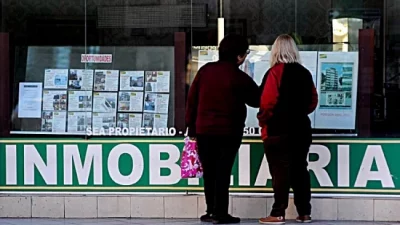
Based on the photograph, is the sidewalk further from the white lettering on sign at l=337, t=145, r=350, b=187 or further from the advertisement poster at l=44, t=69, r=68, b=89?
the advertisement poster at l=44, t=69, r=68, b=89

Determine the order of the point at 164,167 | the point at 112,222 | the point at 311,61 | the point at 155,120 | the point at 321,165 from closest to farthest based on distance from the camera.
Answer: the point at 112,222, the point at 321,165, the point at 164,167, the point at 311,61, the point at 155,120

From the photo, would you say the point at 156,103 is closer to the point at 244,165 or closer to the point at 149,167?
the point at 149,167

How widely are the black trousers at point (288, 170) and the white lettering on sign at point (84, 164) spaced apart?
5.88 feet

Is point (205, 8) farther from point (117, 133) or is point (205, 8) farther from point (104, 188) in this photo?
point (104, 188)

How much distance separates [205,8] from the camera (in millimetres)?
7910

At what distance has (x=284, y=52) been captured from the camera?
6930mm

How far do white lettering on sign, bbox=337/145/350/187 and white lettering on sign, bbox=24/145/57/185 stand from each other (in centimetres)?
285

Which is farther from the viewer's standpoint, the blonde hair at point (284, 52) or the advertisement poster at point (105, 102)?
the advertisement poster at point (105, 102)

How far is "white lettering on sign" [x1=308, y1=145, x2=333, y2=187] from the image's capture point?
24.6ft

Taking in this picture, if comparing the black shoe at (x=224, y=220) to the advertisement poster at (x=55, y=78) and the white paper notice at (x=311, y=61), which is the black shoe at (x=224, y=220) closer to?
the white paper notice at (x=311, y=61)

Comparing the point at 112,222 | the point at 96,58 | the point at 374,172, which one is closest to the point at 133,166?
the point at 112,222

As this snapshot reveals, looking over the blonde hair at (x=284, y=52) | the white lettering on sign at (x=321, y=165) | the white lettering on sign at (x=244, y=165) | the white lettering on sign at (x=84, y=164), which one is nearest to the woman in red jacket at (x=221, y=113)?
the blonde hair at (x=284, y=52)

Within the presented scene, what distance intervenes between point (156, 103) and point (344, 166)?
203cm

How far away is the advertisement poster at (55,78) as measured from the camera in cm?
802
